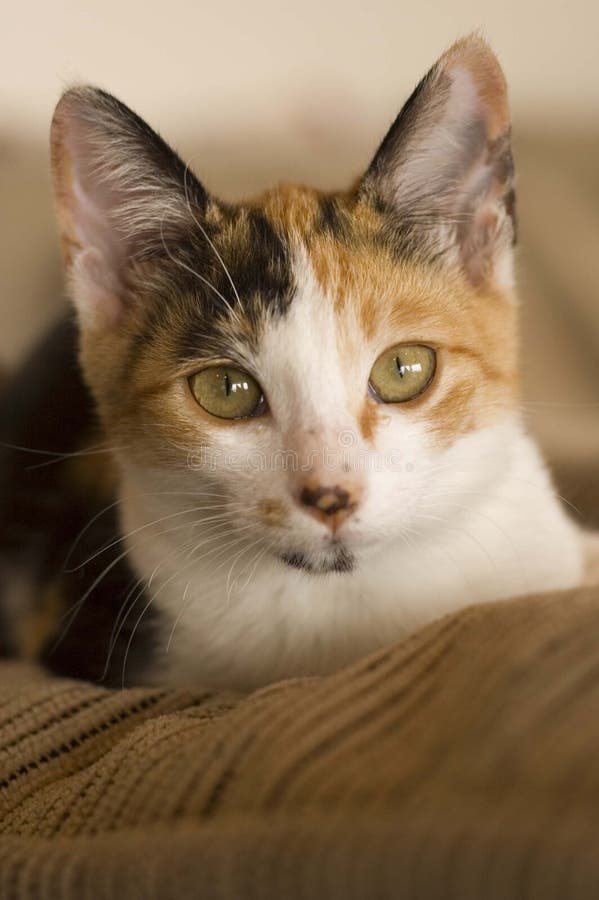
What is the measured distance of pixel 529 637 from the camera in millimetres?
591

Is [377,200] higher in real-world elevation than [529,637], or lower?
higher

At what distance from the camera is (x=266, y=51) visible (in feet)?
4.82

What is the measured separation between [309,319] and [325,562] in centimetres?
27

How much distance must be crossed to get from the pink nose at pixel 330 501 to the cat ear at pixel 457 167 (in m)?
0.37

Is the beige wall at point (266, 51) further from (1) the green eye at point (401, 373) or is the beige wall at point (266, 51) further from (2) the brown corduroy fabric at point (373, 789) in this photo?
(2) the brown corduroy fabric at point (373, 789)

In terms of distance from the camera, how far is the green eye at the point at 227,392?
89cm

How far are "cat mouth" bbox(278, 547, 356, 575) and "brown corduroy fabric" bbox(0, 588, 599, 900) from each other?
16 cm

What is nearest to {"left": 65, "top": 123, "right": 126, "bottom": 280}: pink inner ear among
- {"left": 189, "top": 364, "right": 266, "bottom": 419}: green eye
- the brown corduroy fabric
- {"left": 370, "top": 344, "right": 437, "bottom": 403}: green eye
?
{"left": 189, "top": 364, "right": 266, "bottom": 419}: green eye

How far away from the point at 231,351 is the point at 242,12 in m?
0.86

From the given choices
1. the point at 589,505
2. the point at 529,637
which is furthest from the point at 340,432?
the point at 589,505

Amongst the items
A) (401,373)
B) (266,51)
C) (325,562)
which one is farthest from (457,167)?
(266,51)

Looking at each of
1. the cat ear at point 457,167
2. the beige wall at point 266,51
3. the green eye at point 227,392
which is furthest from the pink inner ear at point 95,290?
the beige wall at point 266,51

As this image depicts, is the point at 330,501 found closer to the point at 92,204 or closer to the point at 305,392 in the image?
the point at 305,392

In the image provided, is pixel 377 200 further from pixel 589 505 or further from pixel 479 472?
pixel 589 505
